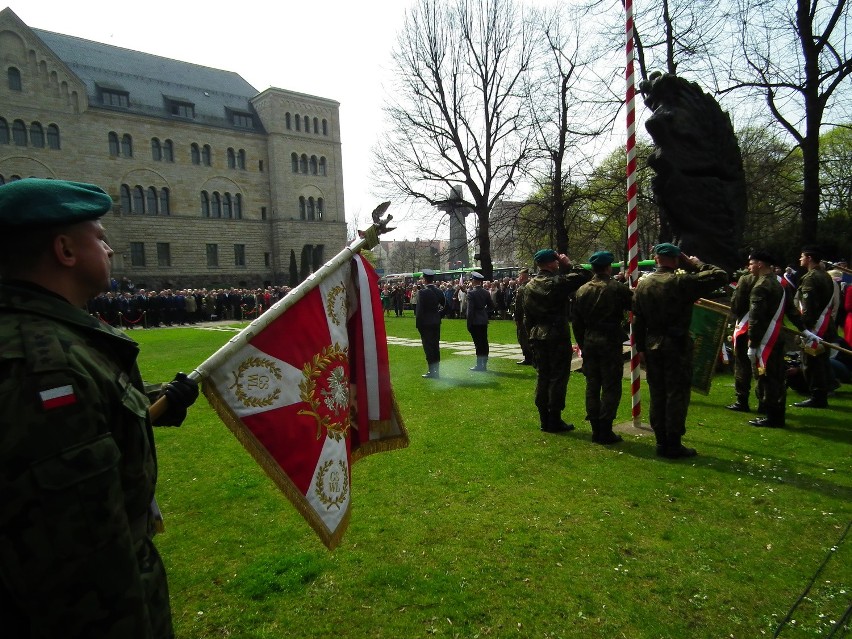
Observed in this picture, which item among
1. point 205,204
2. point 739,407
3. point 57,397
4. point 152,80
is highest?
point 152,80

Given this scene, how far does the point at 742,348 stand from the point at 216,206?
5157 centimetres

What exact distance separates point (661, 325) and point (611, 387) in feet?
3.31

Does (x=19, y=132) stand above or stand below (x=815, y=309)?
above

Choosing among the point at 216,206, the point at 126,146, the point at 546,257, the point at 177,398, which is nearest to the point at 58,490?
the point at 177,398

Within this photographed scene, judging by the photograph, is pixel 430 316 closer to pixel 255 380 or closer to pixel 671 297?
pixel 671 297

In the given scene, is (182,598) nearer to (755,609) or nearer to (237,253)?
(755,609)

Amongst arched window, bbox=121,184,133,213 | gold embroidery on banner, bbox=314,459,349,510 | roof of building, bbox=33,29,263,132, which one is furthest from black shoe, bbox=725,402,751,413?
roof of building, bbox=33,29,263,132

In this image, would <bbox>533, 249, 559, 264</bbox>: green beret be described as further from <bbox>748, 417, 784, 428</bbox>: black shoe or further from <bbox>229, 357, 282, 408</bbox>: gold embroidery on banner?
<bbox>229, 357, 282, 408</bbox>: gold embroidery on banner

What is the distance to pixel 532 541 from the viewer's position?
4230 mm

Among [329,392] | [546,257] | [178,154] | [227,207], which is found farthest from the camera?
[227,207]

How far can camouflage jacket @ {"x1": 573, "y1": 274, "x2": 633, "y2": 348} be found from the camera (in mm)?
6598

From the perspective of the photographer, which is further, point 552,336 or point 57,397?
point 552,336

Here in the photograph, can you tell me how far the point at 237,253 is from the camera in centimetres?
5316

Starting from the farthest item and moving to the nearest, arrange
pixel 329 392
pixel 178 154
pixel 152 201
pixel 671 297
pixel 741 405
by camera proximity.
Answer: pixel 178 154 → pixel 152 201 → pixel 741 405 → pixel 671 297 → pixel 329 392
